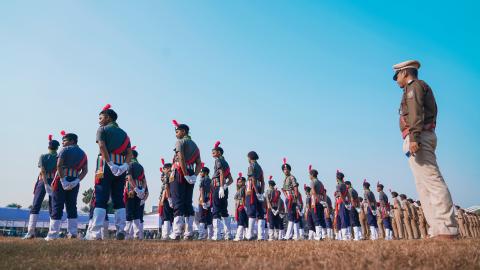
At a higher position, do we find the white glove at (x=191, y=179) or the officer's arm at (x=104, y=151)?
the officer's arm at (x=104, y=151)

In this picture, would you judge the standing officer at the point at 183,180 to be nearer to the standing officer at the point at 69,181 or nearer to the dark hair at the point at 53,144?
the standing officer at the point at 69,181

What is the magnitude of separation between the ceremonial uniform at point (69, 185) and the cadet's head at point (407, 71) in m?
8.16

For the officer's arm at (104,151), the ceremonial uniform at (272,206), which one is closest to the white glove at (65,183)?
the officer's arm at (104,151)

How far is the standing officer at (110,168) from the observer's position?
6953 mm

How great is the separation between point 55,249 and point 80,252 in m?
0.66

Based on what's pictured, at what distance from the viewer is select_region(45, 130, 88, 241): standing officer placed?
28.3ft

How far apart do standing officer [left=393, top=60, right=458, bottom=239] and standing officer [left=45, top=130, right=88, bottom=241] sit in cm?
804

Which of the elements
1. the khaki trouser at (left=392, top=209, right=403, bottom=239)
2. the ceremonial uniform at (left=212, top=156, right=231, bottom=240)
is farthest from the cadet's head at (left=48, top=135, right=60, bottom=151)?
the khaki trouser at (left=392, top=209, right=403, bottom=239)

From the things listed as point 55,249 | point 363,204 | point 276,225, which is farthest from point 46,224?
point 55,249

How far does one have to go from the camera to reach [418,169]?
5375 mm

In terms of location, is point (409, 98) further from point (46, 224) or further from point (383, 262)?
point (46, 224)

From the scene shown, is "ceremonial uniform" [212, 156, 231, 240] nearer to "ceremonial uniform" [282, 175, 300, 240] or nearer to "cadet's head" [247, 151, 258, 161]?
"cadet's head" [247, 151, 258, 161]

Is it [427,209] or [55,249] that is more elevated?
[427,209]

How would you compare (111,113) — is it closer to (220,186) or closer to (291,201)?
(220,186)
